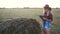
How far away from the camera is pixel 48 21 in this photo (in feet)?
24.9

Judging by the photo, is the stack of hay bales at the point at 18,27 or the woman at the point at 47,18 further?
the woman at the point at 47,18

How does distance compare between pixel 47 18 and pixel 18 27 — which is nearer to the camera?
pixel 18 27

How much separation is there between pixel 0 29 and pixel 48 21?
2460 millimetres

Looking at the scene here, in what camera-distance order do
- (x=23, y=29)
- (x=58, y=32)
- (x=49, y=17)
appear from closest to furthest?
1. (x=23, y=29)
2. (x=49, y=17)
3. (x=58, y=32)

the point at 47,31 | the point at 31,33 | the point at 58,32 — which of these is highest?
the point at 31,33

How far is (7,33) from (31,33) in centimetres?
62

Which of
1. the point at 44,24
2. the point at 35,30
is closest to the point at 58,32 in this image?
the point at 44,24

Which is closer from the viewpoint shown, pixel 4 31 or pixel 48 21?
pixel 4 31

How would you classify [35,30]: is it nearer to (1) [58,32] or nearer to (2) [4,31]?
(2) [4,31]

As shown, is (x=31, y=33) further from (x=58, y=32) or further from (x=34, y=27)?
(x=58, y=32)

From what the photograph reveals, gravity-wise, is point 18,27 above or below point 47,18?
above

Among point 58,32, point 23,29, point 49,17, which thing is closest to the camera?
point 23,29

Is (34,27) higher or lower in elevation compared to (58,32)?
higher

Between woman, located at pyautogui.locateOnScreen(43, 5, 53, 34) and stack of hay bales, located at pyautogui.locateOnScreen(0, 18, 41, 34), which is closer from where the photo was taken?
stack of hay bales, located at pyautogui.locateOnScreen(0, 18, 41, 34)
